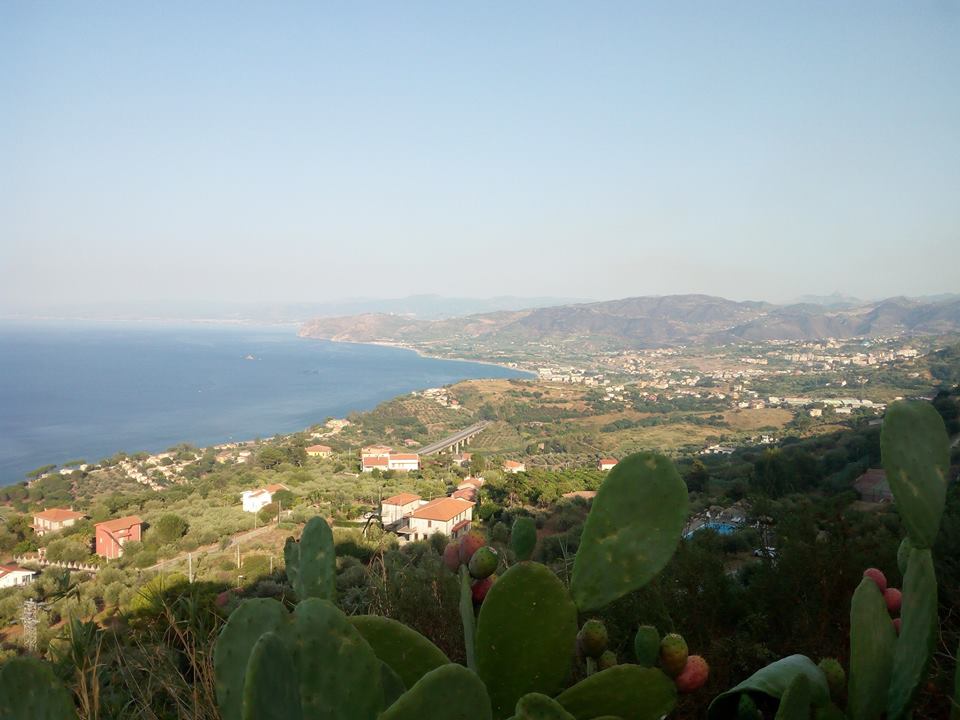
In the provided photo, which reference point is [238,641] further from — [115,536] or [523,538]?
[115,536]

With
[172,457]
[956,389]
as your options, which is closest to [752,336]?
[956,389]

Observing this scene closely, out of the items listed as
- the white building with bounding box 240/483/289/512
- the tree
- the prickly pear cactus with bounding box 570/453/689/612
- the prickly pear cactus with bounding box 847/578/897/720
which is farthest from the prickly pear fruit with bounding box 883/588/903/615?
the white building with bounding box 240/483/289/512

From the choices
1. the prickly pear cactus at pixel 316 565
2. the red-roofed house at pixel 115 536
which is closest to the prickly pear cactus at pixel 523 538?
the prickly pear cactus at pixel 316 565

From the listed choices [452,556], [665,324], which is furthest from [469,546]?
[665,324]

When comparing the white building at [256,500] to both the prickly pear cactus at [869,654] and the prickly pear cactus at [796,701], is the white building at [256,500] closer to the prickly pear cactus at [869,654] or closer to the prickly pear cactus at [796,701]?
the prickly pear cactus at [869,654]

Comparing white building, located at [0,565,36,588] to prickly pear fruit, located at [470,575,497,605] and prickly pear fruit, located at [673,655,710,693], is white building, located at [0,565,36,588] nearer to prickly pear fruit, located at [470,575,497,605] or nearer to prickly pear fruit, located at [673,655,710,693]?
prickly pear fruit, located at [470,575,497,605]
